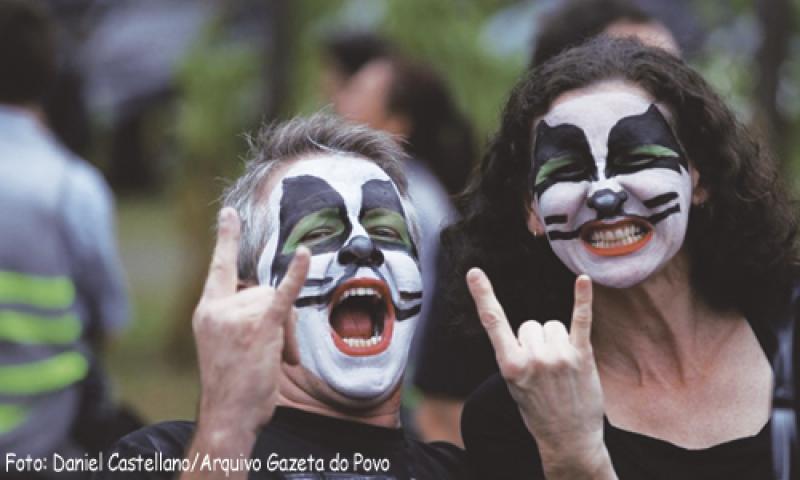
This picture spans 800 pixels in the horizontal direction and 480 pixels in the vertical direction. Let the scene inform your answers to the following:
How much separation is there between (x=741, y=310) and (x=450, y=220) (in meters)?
0.87

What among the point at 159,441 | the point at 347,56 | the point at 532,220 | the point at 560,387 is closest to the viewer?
the point at 560,387

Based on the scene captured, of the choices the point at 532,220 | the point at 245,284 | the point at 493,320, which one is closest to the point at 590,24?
the point at 532,220

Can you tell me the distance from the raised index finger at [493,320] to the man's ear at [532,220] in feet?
1.53

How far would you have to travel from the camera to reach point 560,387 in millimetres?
2736

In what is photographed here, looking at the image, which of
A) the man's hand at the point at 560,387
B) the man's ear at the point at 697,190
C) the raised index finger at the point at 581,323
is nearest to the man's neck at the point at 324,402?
the man's hand at the point at 560,387

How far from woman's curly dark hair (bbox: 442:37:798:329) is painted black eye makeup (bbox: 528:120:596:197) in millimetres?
87

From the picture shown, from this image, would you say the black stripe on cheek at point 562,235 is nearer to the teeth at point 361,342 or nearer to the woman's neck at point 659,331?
the woman's neck at point 659,331

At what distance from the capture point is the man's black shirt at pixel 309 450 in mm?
2848

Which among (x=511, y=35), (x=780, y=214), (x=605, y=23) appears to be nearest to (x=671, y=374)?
(x=780, y=214)

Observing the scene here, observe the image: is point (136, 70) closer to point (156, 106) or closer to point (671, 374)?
point (156, 106)

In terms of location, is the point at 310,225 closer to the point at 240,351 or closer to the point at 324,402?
the point at 324,402

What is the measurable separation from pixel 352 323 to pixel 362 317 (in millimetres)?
27

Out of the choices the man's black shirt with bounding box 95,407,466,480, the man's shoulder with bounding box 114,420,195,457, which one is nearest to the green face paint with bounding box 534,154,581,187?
the man's black shirt with bounding box 95,407,466,480

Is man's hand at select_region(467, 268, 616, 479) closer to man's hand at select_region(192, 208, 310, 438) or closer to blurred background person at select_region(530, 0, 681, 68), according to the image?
man's hand at select_region(192, 208, 310, 438)
